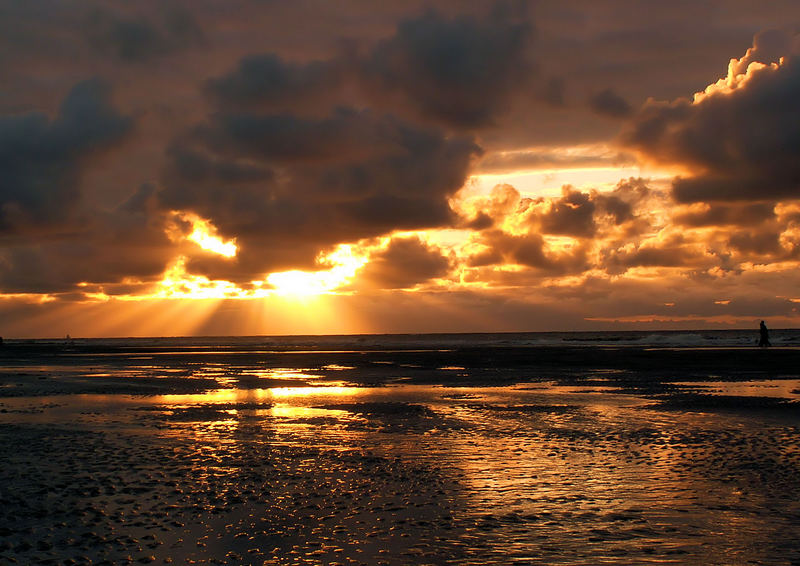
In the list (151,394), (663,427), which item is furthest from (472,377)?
(663,427)

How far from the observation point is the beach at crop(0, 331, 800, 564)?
389 inches

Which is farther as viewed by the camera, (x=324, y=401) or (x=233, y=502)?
(x=324, y=401)

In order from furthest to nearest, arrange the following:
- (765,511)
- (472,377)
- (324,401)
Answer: (472,377) → (324,401) → (765,511)

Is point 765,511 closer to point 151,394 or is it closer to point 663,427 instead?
point 663,427

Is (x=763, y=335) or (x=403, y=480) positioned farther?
(x=763, y=335)

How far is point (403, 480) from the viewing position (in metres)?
14.1

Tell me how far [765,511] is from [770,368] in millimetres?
40773

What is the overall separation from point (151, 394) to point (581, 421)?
19.7 metres

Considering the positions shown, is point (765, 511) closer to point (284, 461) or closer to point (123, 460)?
→ point (284, 461)

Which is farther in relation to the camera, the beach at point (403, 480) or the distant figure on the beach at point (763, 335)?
the distant figure on the beach at point (763, 335)

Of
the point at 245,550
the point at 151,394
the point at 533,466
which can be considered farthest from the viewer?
the point at 151,394

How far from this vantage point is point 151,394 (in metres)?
32.9

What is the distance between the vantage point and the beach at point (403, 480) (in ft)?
32.4

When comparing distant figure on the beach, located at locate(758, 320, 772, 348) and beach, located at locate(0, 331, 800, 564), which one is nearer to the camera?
beach, located at locate(0, 331, 800, 564)
